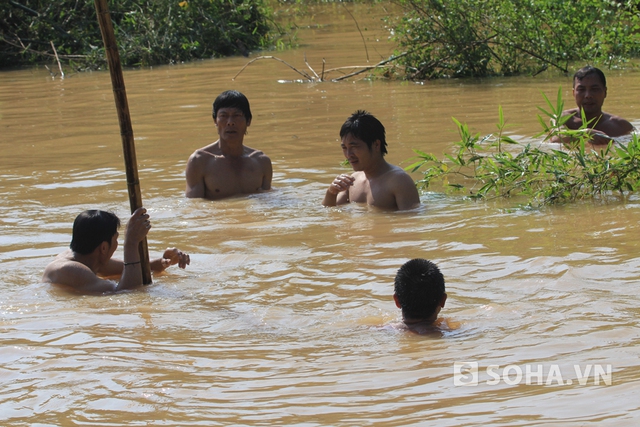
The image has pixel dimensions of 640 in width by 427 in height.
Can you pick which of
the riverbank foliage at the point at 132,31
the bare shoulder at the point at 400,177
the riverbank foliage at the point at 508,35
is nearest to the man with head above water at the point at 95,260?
the bare shoulder at the point at 400,177

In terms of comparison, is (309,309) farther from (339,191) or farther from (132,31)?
(132,31)

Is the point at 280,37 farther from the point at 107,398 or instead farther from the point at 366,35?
the point at 107,398

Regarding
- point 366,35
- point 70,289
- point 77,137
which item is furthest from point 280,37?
point 70,289

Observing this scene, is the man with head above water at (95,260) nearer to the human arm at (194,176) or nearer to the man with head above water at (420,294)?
the man with head above water at (420,294)

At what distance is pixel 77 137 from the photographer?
9.95 meters

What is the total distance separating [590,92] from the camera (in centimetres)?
832

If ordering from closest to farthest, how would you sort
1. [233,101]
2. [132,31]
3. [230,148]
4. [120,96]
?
[120,96] → [233,101] → [230,148] → [132,31]

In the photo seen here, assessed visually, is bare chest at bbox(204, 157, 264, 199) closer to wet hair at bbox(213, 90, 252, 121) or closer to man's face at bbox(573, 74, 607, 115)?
wet hair at bbox(213, 90, 252, 121)

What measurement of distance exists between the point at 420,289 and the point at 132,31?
1408cm

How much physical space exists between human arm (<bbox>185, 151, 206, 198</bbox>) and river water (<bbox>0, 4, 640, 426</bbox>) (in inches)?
10.0

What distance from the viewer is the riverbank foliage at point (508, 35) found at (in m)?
12.6

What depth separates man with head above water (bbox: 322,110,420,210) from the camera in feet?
21.0

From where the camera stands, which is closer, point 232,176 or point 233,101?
point 233,101

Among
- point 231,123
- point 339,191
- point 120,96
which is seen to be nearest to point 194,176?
point 231,123
